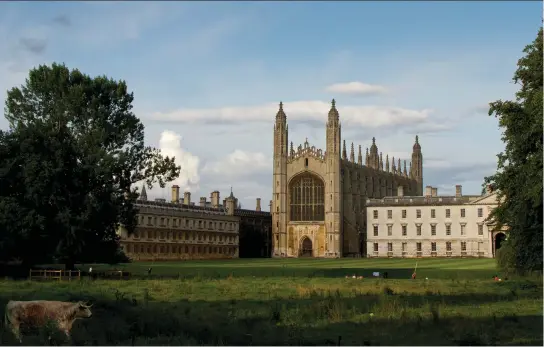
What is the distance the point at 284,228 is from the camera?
4724 inches

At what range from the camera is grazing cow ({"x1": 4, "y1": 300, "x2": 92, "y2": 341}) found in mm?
18567

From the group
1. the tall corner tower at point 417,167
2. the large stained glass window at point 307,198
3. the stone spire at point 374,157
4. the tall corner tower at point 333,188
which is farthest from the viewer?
the tall corner tower at point 417,167

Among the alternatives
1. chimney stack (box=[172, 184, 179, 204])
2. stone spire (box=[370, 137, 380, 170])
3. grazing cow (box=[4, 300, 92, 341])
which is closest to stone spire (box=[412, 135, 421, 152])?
stone spire (box=[370, 137, 380, 170])

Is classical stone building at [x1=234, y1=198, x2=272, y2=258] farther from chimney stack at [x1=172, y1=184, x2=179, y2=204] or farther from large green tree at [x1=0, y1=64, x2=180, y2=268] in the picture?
large green tree at [x1=0, y1=64, x2=180, y2=268]

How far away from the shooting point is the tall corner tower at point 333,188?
115 m

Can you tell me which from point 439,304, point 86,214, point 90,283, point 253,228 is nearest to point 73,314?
point 439,304

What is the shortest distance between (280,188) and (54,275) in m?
80.6

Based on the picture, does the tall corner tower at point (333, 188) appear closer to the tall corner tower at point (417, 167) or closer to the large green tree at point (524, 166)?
the tall corner tower at point (417, 167)

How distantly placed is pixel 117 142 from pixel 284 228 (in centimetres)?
7187

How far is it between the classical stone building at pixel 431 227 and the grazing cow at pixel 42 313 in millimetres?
93867


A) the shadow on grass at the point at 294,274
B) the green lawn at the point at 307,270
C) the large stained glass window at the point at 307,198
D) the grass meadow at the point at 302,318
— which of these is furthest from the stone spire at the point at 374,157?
the grass meadow at the point at 302,318

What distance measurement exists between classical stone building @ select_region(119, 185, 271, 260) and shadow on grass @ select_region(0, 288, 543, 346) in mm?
74736

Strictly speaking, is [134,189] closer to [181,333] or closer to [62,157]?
[62,157]

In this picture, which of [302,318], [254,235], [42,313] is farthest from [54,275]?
[254,235]
